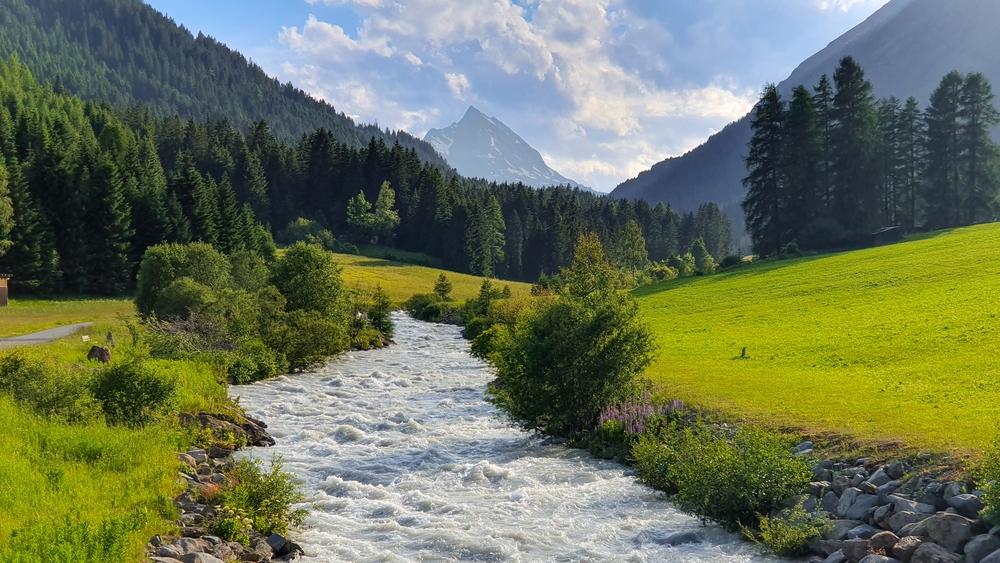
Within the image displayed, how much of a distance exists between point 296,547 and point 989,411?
15971 mm

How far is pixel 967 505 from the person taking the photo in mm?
10336

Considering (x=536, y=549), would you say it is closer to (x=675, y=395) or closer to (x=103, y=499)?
(x=103, y=499)

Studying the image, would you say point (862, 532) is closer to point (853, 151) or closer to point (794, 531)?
point (794, 531)

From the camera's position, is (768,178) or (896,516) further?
(768,178)

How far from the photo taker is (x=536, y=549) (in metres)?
12.0

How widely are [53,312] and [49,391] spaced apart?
48774mm


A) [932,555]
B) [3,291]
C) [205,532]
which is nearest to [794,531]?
[932,555]

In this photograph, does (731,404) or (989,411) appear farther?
(731,404)

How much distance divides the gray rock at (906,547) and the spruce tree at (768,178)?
6934 centimetres

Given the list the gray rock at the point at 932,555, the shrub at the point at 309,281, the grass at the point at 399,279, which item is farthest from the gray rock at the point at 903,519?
the grass at the point at 399,279

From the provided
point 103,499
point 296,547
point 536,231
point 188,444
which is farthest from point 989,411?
point 536,231

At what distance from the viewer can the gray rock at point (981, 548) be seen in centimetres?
921

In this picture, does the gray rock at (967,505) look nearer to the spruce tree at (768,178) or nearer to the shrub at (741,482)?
the shrub at (741,482)

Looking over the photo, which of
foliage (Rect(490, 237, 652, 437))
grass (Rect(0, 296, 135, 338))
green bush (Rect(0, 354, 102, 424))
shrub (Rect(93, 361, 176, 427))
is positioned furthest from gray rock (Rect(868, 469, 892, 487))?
grass (Rect(0, 296, 135, 338))
